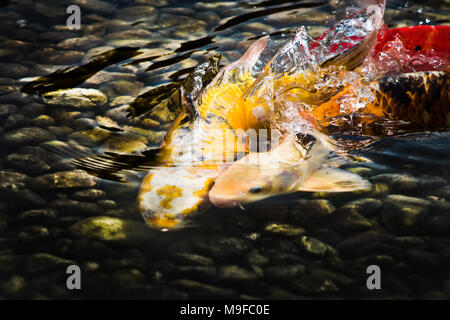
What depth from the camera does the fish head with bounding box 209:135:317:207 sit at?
2.32 metres

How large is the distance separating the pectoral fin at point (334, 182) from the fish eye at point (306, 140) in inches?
11.2

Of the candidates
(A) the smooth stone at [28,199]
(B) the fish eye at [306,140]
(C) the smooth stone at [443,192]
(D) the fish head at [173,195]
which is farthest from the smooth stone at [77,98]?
(C) the smooth stone at [443,192]

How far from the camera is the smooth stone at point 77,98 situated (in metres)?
3.34

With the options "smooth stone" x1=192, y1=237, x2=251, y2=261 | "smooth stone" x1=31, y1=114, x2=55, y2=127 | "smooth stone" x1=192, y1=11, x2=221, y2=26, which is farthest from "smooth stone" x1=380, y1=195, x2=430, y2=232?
"smooth stone" x1=192, y1=11, x2=221, y2=26

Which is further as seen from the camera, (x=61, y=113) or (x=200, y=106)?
(x=61, y=113)

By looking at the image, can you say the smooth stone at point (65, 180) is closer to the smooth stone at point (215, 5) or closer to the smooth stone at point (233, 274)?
the smooth stone at point (233, 274)

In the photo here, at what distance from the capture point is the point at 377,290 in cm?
196

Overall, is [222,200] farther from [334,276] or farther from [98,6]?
[98,6]

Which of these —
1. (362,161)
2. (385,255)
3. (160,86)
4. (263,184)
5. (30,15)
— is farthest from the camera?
(30,15)

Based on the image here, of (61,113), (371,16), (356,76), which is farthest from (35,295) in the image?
(371,16)

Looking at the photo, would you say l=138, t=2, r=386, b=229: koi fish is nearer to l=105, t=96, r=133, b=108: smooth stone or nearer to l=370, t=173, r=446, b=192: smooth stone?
l=370, t=173, r=446, b=192: smooth stone

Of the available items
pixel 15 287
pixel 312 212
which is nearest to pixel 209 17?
pixel 312 212

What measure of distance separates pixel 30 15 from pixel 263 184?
3.34m

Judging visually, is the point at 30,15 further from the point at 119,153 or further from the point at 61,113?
the point at 119,153
